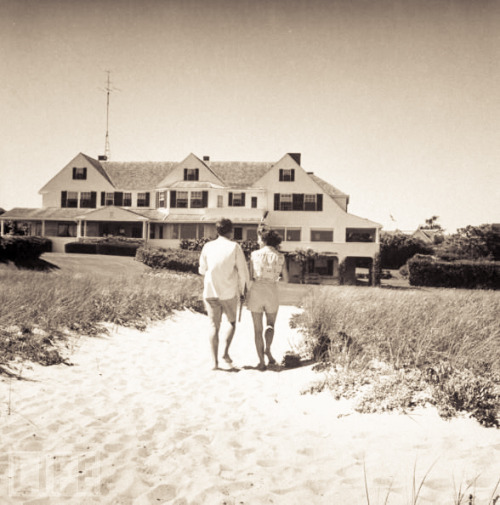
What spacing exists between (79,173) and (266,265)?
40.9 m

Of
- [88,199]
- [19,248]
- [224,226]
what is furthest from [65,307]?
[88,199]

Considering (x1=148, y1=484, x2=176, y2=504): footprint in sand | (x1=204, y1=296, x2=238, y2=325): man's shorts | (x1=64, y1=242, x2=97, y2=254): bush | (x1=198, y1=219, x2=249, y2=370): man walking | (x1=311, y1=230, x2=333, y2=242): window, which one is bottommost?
(x1=148, y1=484, x2=176, y2=504): footprint in sand

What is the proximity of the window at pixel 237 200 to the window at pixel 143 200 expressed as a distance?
8292 millimetres

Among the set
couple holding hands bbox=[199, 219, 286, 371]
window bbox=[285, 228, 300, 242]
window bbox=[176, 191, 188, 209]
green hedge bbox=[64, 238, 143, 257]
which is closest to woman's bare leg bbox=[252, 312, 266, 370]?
couple holding hands bbox=[199, 219, 286, 371]

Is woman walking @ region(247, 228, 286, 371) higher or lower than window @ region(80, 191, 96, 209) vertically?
lower

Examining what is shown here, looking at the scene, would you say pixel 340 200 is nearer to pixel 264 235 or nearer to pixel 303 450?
pixel 264 235

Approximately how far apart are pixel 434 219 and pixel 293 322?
93.1 m

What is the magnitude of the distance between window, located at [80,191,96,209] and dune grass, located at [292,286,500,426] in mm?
37457

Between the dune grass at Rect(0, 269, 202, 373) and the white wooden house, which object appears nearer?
the dune grass at Rect(0, 269, 202, 373)

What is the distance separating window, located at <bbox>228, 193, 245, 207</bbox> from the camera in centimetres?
4081

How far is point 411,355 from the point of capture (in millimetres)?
6191

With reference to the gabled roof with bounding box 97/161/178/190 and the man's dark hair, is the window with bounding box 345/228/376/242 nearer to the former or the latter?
the gabled roof with bounding box 97/161/178/190

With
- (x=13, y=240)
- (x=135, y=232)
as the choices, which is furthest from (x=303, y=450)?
(x=135, y=232)

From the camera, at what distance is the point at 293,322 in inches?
455
